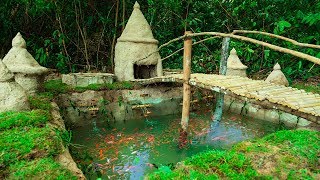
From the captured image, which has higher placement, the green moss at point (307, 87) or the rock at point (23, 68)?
the rock at point (23, 68)

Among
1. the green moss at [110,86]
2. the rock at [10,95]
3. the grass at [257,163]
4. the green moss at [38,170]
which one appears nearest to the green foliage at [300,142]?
the grass at [257,163]

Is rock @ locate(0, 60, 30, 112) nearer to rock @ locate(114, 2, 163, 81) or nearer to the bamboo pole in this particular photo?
the bamboo pole

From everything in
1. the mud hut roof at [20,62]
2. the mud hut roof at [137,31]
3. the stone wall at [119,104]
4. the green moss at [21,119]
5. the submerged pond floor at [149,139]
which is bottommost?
the submerged pond floor at [149,139]

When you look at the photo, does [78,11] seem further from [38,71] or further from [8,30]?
[38,71]

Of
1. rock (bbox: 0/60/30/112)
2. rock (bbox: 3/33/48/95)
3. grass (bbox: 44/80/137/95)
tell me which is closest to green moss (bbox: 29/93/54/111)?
rock (bbox: 3/33/48/95)

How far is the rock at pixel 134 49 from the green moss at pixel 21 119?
4.48 meters

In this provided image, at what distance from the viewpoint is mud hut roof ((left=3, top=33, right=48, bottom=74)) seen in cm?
638

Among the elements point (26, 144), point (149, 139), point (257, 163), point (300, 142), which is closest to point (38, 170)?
point (26, 144)

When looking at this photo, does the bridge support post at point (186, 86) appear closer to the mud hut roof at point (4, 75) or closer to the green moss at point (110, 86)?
the green moss at point (110, 86)

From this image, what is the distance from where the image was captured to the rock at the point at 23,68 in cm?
639

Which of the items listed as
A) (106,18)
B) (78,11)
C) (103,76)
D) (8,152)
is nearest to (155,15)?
(106,18)

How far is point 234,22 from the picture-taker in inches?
485

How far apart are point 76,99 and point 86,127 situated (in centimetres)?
85

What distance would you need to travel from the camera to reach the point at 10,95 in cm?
476
